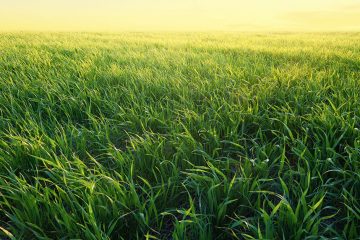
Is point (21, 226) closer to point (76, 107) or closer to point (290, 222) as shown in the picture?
point (290, 222)

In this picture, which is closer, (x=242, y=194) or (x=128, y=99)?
(x=242, y=194)

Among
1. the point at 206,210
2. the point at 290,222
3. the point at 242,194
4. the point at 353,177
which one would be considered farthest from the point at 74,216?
the point at 353,177

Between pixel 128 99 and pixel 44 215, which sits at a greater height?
pixel 128 99

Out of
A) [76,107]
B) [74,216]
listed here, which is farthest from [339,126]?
[76,107]

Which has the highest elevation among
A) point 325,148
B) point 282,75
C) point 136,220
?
point 282,75

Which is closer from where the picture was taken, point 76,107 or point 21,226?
point 21,226

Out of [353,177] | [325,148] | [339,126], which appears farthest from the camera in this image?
[339,126]

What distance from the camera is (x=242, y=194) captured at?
4.47ft

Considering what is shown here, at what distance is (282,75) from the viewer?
337cm

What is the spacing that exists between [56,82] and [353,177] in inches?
126

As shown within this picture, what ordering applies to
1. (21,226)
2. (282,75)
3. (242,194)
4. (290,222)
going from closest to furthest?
(290,222) < (21,226) < (242,194) < (282,75)

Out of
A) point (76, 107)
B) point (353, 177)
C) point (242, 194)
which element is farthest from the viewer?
point (76, 107)

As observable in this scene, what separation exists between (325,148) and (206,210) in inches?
35.3

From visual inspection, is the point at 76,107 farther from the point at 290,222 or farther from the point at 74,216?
the point at 290,222
